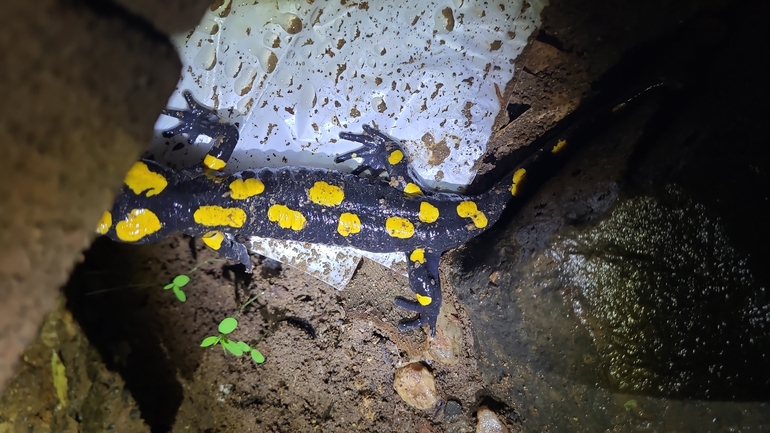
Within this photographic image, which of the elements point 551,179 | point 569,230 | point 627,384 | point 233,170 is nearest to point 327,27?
point 233,170

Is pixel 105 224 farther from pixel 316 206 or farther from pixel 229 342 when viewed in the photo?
pixel 316 206

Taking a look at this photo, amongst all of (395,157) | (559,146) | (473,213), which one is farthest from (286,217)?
(559,146)

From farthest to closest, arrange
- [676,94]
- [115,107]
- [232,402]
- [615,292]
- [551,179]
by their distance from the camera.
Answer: [232,402] < [551,179] < [676,94] < [615,292] < [115,107]

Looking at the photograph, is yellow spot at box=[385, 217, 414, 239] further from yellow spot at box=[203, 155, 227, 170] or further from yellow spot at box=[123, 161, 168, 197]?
yellow spot at box=[123, 161, 168, 197]

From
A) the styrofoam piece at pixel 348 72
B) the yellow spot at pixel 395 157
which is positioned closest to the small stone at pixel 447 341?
the styrofoam piece at pixel 348 72

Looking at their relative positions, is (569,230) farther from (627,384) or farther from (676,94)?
(676,94)

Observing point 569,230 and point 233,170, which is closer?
point 569,230
